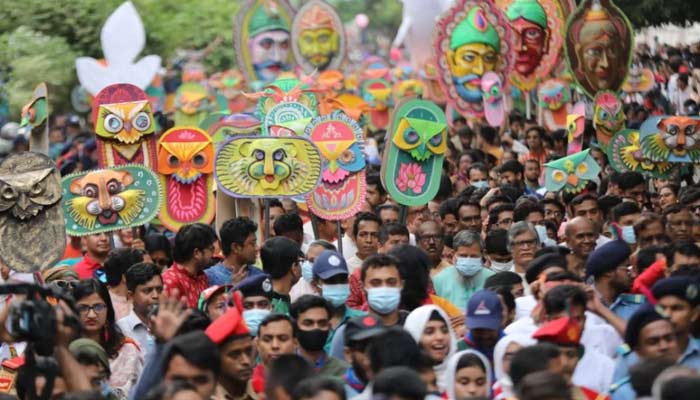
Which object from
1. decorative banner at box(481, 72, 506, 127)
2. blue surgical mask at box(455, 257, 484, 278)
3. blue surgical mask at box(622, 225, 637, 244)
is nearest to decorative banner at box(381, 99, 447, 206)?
blue surgical mask at box(622, 225, 637, 244)

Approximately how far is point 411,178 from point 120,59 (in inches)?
193

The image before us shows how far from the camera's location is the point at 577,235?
11305 millimetres

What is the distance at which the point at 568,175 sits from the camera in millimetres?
14445

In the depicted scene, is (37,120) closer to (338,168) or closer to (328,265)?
(338,168)

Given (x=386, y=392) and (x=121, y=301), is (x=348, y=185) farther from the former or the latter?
(x=386, y=392)

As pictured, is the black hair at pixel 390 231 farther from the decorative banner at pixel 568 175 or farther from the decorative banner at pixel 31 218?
the decorative banner at pixel 568 175

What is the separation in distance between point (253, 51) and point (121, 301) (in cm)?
1279

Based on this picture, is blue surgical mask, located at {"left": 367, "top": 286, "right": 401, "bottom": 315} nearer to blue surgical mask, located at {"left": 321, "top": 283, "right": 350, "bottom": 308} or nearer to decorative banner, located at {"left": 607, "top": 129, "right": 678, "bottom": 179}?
blue surgical mask, located at {"left": 321, "top": 283, "right": 350, "bottom": 308}

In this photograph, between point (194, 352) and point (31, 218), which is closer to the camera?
point (194, 352)

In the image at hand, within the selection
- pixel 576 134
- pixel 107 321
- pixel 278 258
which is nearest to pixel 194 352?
pixel 107 321

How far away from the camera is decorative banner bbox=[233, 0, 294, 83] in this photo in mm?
23094

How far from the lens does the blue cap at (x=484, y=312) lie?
8.84 meters

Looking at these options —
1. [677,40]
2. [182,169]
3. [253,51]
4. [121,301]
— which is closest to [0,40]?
[253,51]

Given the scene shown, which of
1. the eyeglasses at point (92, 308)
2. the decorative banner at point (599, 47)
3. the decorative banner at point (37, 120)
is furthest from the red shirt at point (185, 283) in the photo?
the decorative banner at point (599, 47)
